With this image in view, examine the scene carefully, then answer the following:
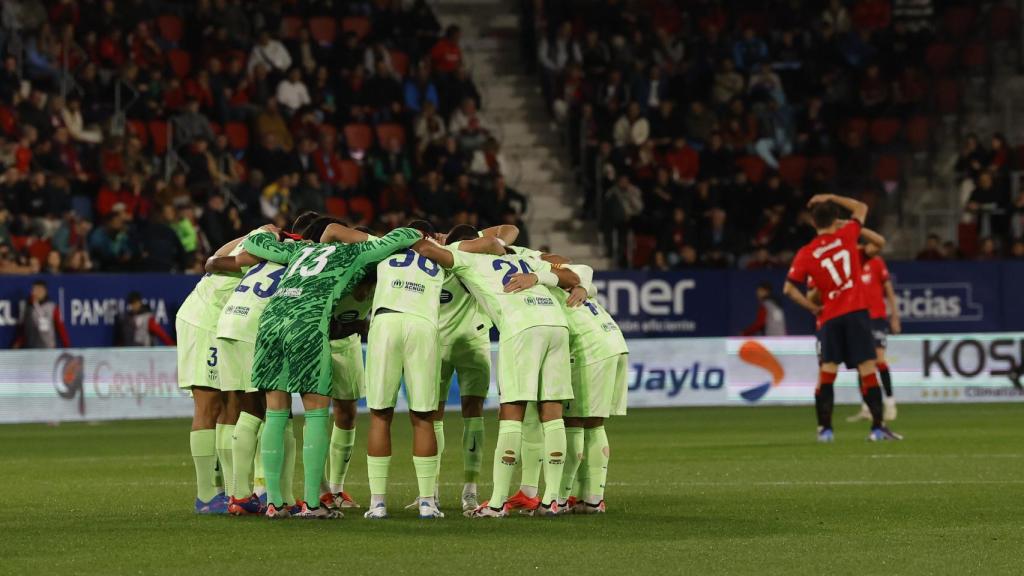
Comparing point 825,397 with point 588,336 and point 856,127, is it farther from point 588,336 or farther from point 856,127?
point 856,127

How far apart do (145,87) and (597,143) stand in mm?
8620

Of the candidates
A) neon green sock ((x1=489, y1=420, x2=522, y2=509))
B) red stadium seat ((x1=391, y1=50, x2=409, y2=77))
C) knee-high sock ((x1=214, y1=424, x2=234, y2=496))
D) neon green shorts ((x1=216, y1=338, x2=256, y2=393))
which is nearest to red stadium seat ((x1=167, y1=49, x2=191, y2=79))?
red stadium seat ((x1=391, y1=50, x2=409, y2=77))

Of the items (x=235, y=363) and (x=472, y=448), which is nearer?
(x=235, y=363)

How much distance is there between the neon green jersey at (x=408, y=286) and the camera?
12.1 m

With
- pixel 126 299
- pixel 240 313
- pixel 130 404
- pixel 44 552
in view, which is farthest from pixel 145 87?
pixel 44 552

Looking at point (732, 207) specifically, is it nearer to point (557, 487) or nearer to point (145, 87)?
point (145, 87)

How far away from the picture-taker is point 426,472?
12.1 m

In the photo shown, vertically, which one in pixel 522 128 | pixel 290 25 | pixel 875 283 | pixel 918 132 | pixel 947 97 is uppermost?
pixel 290 25

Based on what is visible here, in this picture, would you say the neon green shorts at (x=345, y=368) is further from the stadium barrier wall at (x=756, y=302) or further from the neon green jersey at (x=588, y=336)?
the stadium barrier wall at (x=756, y=302)

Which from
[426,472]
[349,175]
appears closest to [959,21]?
[349,175]

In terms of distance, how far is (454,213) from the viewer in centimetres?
3059

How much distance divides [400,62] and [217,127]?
15.1 feet

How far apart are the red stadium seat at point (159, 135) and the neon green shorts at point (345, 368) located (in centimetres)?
1776

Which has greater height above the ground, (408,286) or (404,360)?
(408,286)
